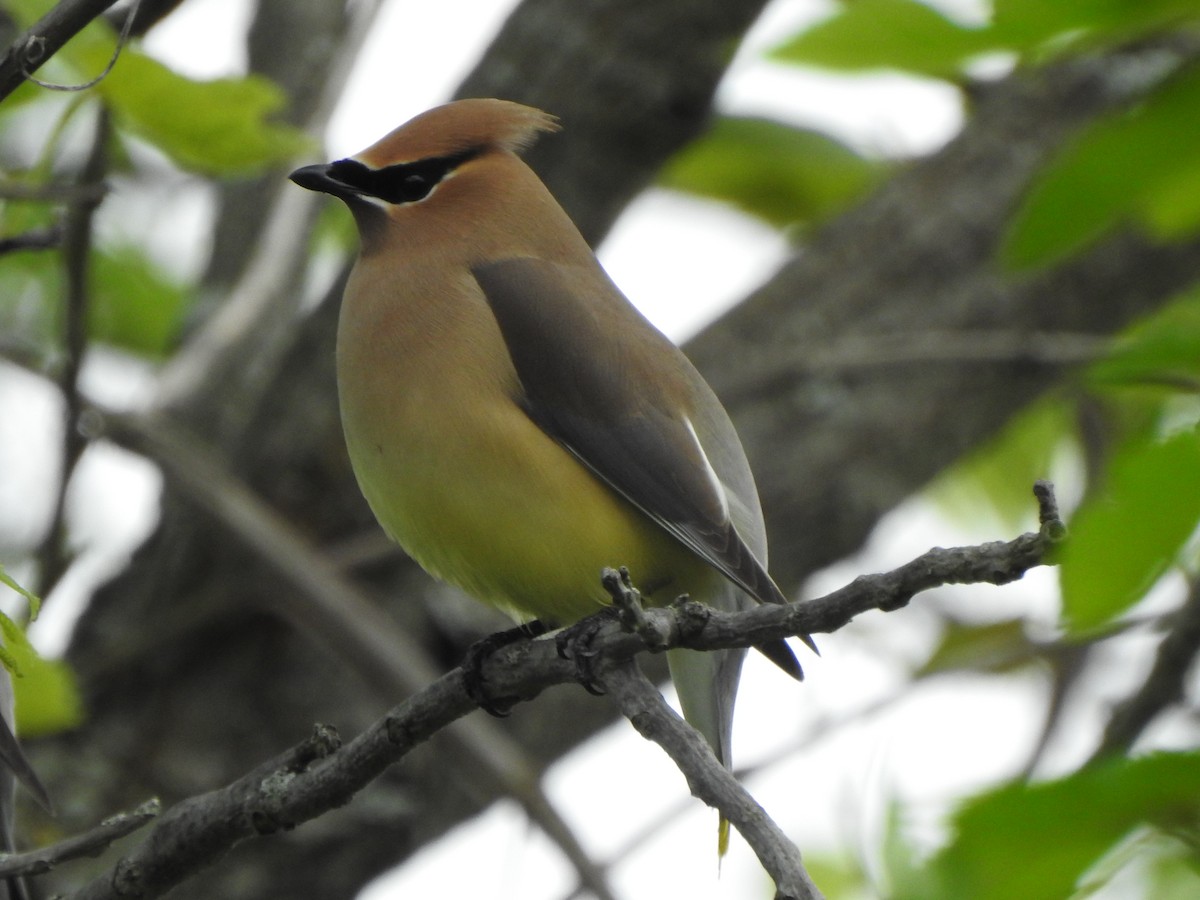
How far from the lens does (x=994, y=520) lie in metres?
6.53

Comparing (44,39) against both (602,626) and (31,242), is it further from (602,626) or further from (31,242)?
(602,626)

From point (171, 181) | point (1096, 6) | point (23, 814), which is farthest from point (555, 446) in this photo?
point (171, 181)

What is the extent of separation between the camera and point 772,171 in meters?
5.62

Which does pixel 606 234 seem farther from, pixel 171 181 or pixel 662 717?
pixel 662 717

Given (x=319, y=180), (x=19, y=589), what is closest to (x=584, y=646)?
(x=19, y=589)

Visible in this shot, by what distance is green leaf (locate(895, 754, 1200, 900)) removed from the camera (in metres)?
1.42

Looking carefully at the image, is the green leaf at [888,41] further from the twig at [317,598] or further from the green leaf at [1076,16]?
the twig at [317,598]

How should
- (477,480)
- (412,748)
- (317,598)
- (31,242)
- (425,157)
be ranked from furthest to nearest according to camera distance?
(317,598) < (425,157) < (477,480) < (31,242) < (412,748)

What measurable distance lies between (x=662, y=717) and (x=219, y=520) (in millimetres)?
2108

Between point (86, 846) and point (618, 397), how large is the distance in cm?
169

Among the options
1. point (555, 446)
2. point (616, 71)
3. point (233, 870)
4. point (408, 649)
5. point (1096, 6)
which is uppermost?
point (1096, 6)

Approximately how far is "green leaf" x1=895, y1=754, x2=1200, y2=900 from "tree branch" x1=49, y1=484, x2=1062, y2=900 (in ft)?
1.58

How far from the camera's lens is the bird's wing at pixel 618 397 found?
321cm

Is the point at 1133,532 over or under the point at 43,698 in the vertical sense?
over
